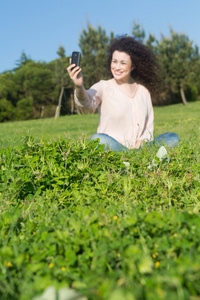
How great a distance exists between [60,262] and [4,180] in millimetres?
1193

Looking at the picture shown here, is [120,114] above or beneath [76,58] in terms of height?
beneath

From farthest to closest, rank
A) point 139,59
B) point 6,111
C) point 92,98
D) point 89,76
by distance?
1. point 6,111
2. point 89,76
3. point 139,59
4. point 92,98

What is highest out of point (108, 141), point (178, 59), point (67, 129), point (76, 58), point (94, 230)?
point (178, 59)

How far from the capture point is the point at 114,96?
4305 mm

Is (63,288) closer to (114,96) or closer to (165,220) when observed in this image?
(165,220)

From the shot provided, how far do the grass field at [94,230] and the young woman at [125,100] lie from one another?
0.96 meters

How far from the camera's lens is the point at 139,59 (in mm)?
4523

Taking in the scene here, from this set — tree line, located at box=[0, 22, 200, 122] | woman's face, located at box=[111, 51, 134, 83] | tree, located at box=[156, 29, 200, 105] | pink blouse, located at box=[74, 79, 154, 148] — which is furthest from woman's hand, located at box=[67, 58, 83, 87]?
tree, located at box=[156, 29, 200, 105]

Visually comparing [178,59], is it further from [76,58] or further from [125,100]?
[76,58]

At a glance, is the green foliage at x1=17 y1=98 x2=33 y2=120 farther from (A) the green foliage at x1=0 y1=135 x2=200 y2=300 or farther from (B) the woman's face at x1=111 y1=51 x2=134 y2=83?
(A) the green foliage at x1=0 y1=135 x2=200 y2=300

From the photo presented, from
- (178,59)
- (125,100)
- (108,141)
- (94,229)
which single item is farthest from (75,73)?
(178,59)

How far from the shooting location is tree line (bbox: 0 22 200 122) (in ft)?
91.2

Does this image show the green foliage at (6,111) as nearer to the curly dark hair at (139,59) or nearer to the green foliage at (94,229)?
the curly dark hair at (139,59)

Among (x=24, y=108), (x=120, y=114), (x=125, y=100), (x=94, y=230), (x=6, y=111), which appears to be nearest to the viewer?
(x=94, y=230)
